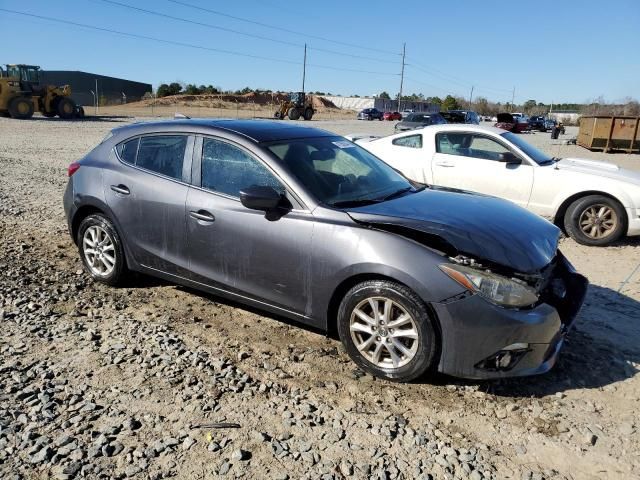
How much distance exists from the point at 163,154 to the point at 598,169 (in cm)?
604

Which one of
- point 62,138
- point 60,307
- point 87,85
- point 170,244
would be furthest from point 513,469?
point 87,85

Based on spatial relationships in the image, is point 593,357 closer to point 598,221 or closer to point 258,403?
point 258,403

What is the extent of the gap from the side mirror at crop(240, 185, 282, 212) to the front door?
0.41 feet

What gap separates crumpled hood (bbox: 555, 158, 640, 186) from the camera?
7082 millimetres

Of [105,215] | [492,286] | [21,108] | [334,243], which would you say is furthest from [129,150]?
[21,108]

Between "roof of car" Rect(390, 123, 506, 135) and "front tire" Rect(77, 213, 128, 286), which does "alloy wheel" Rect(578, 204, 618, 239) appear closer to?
"roof of car" Rect(390, 123, 506, 135)

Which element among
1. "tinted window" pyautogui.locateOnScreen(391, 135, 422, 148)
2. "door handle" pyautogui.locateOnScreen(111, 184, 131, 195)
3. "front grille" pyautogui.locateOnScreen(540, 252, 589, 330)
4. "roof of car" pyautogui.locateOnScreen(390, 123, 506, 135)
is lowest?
"front grille" pyautogui.locateOnScreen(540, 252, 589, 330)

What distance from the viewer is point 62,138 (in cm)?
2042

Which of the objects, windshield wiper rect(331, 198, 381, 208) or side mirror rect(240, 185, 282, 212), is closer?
side mirror rect(240, 185, 282, 212)

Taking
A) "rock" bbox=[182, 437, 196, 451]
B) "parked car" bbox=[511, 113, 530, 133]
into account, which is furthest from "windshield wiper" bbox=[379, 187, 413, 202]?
"parked car" bbox=[511, 113, 530, 133]

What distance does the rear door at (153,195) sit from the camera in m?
4.37

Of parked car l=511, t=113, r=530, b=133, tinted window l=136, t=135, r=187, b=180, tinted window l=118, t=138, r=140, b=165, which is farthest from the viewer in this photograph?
parked car l=511, t=113, r=530, b=133

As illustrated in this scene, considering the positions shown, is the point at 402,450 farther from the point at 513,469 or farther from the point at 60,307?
the point at 60,307

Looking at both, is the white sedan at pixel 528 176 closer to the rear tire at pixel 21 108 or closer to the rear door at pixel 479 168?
the rear door at pixel 479 168
